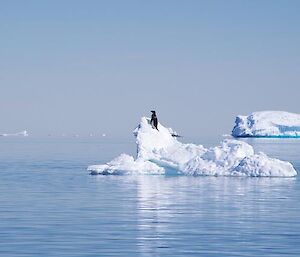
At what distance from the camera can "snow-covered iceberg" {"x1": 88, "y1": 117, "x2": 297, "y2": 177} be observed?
3506 cm

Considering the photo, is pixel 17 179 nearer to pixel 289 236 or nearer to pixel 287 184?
pixel 287 184

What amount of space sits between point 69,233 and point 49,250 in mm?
2100

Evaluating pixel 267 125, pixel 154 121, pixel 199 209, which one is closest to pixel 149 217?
pixel 199 209

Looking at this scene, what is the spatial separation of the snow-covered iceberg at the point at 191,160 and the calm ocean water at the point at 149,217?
1811 millimetres

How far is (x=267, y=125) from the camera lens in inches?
5620

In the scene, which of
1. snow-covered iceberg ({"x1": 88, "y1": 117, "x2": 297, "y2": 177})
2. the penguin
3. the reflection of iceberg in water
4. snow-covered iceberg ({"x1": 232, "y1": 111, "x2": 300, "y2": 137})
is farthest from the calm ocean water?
snow-covered iceberg ({"x1": 232, "y1": 111, "x2": 300, "y2": 137})

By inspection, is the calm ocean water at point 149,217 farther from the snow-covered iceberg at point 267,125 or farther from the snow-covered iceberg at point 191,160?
the snow-covered iceberg at point 267,125

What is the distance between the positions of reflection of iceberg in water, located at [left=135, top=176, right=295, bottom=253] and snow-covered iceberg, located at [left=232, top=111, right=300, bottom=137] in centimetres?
10809

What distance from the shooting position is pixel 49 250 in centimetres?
1503

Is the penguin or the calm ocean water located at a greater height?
the penguin

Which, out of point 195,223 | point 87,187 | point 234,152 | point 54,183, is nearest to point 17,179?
point 54,183

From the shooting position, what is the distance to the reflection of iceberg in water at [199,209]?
16.5 m

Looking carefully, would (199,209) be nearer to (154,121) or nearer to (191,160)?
(191,160)

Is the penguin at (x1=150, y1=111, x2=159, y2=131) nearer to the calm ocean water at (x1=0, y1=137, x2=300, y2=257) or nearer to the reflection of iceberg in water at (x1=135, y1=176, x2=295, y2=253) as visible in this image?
the reflection of iceberg in water at (x1=135, y1=176, x2=295, y2=253)
